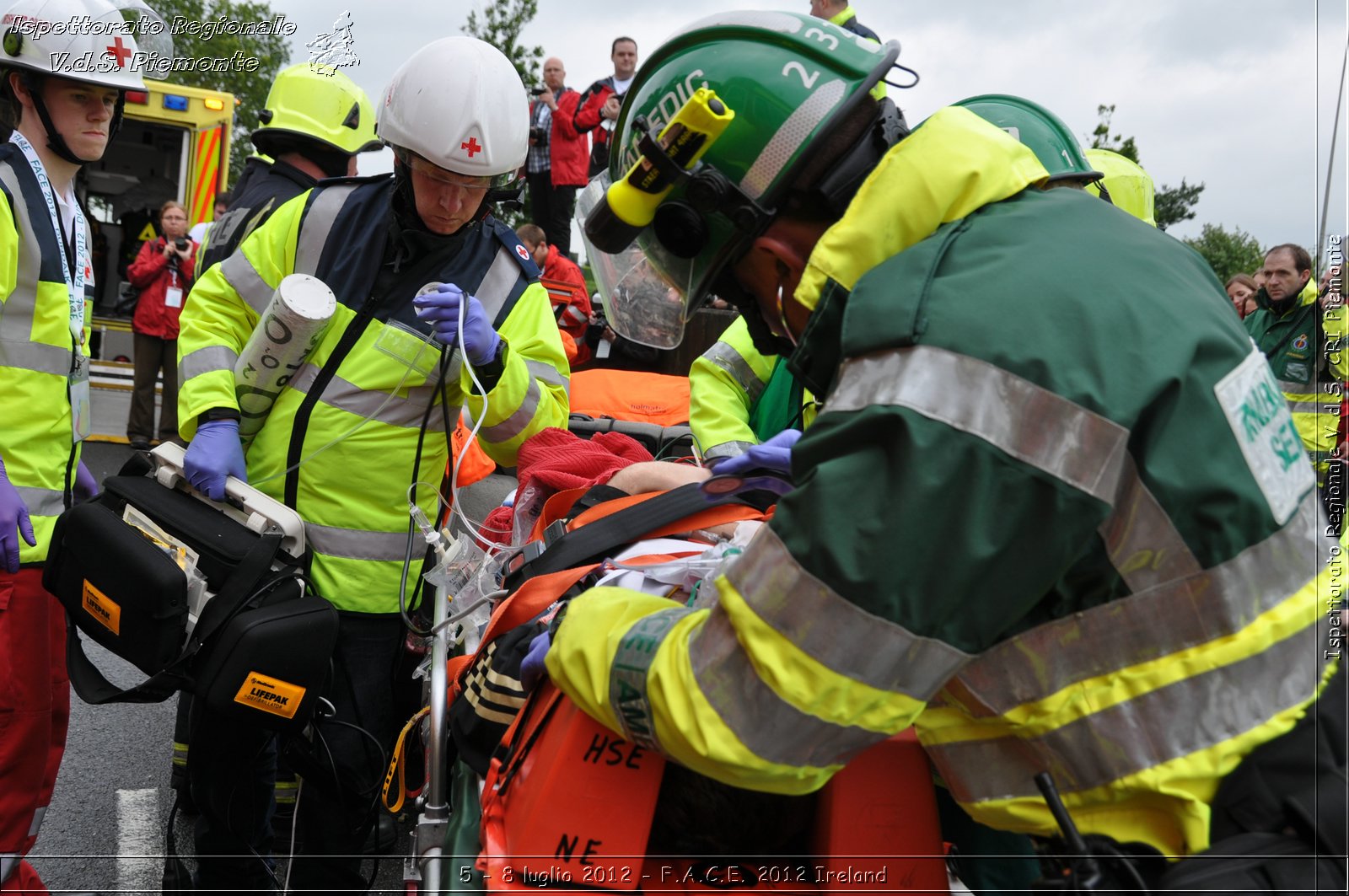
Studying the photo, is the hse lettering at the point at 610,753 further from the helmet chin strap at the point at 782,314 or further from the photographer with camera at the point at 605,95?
the photographer with camera at the point at 605,95

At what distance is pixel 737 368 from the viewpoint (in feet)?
13.7

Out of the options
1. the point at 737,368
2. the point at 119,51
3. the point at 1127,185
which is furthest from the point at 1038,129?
the point at 119,51

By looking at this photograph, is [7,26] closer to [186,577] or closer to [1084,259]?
[186,577]

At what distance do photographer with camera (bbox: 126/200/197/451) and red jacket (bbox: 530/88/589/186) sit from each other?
3.47 m

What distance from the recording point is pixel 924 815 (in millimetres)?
1622

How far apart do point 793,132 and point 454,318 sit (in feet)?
4.80

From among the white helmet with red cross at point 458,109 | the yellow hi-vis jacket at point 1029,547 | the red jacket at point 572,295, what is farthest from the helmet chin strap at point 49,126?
the red jacket at point 572,295

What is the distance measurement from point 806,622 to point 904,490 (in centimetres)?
19

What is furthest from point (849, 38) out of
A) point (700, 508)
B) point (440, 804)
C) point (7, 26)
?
point (7, 26)

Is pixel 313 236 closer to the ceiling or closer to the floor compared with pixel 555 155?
closer to the floor

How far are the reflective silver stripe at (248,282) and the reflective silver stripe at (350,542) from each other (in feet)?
2.15

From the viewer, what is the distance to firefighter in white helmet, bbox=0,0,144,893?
9.09 feet

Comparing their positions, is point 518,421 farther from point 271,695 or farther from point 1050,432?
point 1050,432

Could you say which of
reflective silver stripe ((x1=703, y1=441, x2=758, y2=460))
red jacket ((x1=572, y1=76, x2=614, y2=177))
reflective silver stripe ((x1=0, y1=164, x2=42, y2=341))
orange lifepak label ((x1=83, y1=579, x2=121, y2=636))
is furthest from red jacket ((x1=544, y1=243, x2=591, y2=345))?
orange lifepak label ((x1=83, y1=579, x2=121, y2=636))
